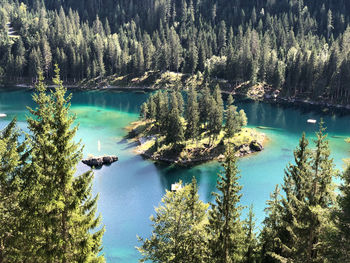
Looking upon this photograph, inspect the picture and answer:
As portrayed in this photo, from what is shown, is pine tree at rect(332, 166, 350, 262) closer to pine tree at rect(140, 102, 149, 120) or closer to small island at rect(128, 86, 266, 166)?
small island at rect(128, 86, 266, 166)

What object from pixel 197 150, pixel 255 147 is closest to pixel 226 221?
pixel 197 150

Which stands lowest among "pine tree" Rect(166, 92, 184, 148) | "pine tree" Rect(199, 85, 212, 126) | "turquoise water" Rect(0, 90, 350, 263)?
"turquoise water" Rect(0, 90, 350, 263)

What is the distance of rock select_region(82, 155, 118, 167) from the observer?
9169 cm

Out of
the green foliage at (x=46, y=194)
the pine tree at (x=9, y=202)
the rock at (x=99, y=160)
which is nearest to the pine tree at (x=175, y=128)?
the rock at (x=99, y=160)

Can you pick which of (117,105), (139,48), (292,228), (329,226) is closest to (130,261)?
(292,228)

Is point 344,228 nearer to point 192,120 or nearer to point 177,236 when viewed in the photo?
point 177,236

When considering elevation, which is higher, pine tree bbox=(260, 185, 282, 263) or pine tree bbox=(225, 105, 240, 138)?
pine tree bbox=(225, 105, 240, 138)

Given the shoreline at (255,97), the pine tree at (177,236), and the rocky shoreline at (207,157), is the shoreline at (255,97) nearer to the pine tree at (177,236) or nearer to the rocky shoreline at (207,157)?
the rocky shoreline at (207,157)

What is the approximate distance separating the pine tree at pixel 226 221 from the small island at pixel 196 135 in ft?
198

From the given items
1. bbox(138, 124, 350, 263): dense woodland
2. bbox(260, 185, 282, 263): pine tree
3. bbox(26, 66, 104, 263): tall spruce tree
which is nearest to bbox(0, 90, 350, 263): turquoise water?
bbox(260, 185, 282, 263): pine tree

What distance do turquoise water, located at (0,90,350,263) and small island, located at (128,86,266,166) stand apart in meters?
4.17

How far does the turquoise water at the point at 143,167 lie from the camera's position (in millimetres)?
66500

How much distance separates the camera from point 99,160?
301 feet

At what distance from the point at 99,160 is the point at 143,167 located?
41.2 feet
